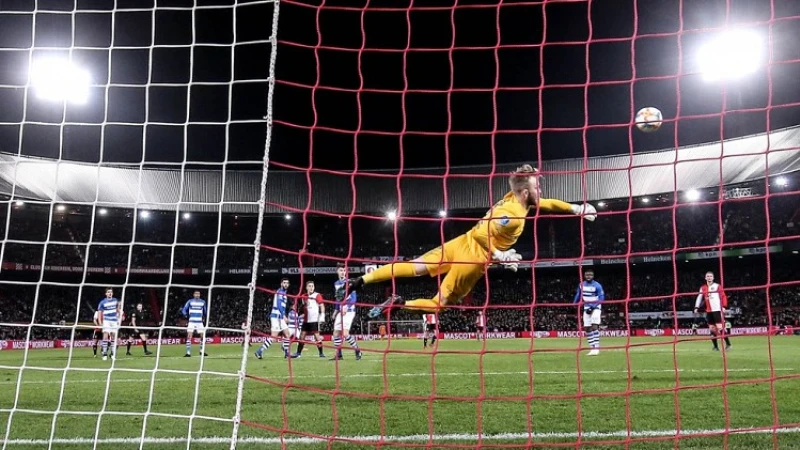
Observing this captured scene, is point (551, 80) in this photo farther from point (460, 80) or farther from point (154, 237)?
point (154, 237)

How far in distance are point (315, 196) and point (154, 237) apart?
9.42m

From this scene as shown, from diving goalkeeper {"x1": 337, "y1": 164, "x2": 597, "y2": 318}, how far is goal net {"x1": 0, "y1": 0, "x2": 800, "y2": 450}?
1.8 inches

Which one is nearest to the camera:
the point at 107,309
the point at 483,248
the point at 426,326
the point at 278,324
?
the point at 483,248

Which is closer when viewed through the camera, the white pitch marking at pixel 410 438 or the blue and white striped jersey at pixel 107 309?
the white pitch marking at pixel 410 438

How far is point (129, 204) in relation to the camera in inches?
185

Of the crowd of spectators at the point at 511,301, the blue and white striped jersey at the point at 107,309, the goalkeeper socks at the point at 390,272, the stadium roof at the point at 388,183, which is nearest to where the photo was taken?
the goalkeeper socks at the point at 390,272

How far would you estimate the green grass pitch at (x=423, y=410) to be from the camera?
448 cm

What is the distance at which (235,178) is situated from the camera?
29.0 meters

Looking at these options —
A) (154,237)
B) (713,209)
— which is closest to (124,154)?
(154,237)

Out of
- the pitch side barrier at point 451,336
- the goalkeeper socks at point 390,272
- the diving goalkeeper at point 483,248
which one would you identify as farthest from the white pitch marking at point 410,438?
the pitch side barrier at point 451,336

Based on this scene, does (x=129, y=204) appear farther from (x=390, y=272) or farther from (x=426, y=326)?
(x=426, y=326)

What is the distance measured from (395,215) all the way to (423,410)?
2424mm

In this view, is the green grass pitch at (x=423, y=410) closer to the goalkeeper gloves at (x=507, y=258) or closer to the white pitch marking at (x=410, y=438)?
the white pitch marking at (x=410, y=438)

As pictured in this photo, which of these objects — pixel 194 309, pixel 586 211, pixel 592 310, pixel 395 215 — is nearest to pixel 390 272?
pixel 395 215
